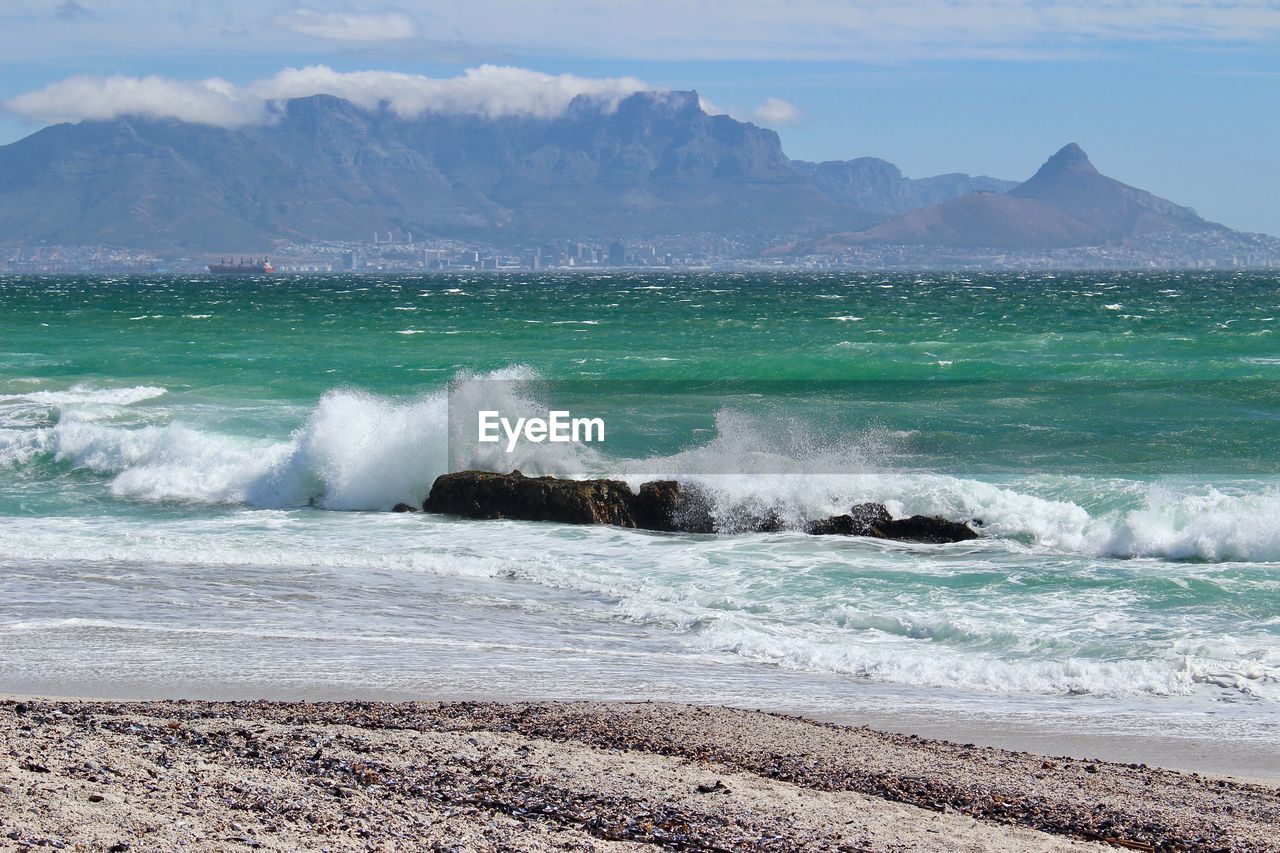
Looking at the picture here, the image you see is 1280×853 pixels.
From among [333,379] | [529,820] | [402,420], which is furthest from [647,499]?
[333,379]

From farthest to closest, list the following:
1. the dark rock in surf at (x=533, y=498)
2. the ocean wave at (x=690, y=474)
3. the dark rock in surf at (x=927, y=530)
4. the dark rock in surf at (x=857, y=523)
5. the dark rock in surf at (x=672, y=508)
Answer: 1. the dark rock in surf at (x=533, y=498)
2. the dark rock in surf at (x=672, y=508)
3. the dark rock in surf at (x=857, y=523)
4. the dark rock in surf at (x=927, y=530)
5. the ocean wave at (x=690, y=474)

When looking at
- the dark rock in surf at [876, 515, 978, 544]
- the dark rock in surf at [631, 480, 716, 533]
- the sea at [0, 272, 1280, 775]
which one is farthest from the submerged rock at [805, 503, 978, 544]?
the dark rock in surf at [631, 480, 716, 533]

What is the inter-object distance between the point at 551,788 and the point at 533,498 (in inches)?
420

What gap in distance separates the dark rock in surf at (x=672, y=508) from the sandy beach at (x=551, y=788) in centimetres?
840

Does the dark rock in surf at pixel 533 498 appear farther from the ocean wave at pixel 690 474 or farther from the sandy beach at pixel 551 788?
the sandy beach at pixel 551 788

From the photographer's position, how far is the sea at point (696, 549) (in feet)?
32.7

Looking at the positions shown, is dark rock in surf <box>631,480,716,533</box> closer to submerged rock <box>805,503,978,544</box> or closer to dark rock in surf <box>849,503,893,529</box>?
submerged rock <box>805,503,978,544</box>

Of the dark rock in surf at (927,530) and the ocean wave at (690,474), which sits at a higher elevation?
the ocean wave at (690,474)

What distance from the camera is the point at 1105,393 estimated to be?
A: 29406 millimetres

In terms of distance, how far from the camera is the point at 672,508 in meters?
17.0

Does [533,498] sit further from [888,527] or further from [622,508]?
[888,527]

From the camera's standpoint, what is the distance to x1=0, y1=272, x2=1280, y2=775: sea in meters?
9.97

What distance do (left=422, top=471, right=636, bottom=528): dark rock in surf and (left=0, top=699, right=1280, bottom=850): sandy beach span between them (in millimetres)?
8642

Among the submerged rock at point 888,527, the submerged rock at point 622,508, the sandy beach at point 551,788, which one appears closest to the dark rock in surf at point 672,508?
the submerged rock at point 622,508
